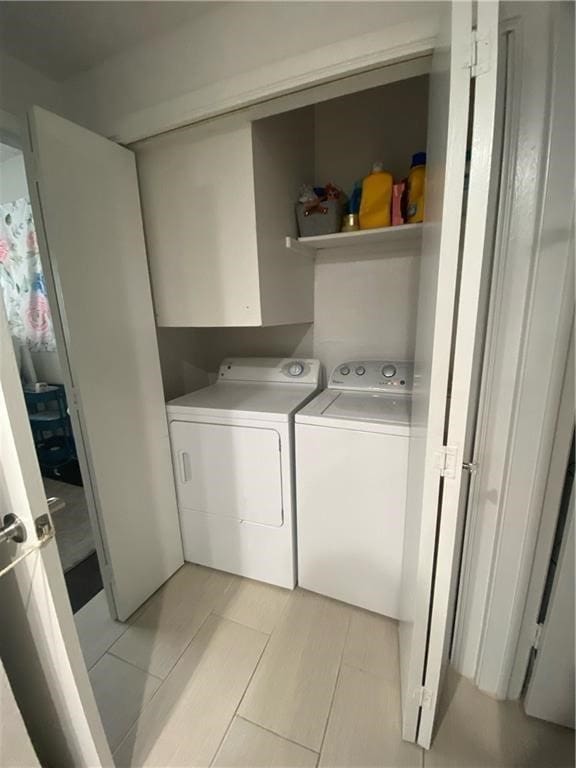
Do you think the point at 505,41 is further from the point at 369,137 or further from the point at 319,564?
the point at 319,564

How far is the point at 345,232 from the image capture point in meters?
1.64

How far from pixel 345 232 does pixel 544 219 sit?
921 mm

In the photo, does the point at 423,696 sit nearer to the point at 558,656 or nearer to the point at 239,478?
the point at 558,656

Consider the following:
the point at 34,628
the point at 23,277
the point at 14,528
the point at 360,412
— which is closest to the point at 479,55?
the point at 360,412

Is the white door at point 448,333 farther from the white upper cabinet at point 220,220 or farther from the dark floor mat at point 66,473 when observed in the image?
the dark floor mat at point 66,473

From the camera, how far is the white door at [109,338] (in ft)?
4.04

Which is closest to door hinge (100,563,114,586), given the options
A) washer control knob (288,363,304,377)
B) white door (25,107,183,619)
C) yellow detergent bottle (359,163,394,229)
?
white door (25,107,183,619)

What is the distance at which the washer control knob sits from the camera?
204 centimetres

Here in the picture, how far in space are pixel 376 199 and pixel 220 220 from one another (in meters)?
0.78

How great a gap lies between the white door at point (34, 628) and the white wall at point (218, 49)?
127cm

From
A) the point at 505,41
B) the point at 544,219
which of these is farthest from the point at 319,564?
the point at 505,41

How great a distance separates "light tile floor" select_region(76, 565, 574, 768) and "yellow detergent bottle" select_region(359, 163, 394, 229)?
1.99 metres

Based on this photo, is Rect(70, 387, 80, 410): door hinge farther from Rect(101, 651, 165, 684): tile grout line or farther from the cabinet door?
Rect(101, 651, 165, 684): tile grout line

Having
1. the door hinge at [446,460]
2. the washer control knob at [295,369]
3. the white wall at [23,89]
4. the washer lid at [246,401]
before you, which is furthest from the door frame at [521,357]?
the white wall at [23,89]
